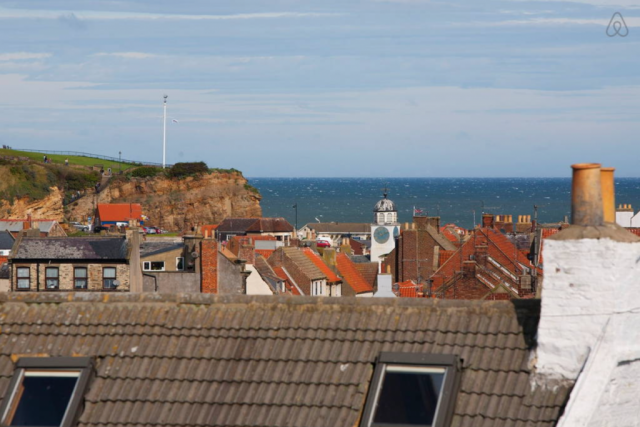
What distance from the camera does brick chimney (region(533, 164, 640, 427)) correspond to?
32.1ft

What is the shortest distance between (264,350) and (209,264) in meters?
29.0

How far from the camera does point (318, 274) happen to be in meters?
55.1

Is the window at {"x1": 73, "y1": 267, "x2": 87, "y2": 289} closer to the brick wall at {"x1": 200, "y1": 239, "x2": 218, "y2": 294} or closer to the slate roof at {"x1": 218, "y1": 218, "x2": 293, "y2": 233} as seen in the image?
the brick wall at {"x1": 200, "y1": 239, "x2": 218, "y2": 294}

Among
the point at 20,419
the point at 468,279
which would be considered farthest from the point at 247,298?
the point at 468,279

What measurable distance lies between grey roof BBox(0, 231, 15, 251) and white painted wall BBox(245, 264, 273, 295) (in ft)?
97.5

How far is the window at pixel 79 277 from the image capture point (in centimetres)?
4269

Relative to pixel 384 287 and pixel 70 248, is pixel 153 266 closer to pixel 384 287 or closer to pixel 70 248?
pixel 70 248

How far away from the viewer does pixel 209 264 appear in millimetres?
39562

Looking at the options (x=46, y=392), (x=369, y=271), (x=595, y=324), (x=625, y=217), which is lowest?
(x=369, y=271)

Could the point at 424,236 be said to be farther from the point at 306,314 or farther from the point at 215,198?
the point at 215,198

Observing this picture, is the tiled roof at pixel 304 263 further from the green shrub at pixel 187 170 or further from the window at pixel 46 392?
the green shrub at pixel 187 170

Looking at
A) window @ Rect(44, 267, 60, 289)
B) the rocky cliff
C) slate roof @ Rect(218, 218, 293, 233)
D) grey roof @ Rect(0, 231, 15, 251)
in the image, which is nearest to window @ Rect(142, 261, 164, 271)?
window @ Rect(44, 267, 60, 289)

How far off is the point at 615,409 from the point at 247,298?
405 centimetres

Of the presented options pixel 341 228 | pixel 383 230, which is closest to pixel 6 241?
pixel 383 230
